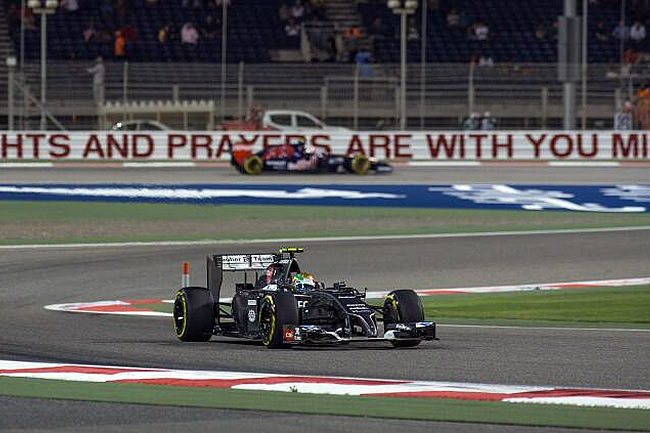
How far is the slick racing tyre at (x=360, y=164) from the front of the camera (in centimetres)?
3481

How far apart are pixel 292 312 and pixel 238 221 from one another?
1487cm

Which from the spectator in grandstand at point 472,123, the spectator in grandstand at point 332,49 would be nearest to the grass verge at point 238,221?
the spectator in grandstand at point 472,123

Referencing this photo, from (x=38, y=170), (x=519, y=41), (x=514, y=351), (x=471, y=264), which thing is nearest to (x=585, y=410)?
(x=514, y=351)

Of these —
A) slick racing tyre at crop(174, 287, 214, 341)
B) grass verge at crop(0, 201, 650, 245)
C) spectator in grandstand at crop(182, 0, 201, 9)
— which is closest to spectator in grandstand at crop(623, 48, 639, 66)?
spectator in grandstand at crop(182, 0, 201, 9)

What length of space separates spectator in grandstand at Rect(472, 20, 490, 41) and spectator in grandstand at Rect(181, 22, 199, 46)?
907cm

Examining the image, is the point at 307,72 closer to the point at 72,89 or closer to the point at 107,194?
the point at 72,89

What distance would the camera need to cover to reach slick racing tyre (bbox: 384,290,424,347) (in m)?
A: 11.4

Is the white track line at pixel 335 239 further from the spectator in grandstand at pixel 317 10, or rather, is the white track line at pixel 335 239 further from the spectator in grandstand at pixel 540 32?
the spectator in grandstand at pixel 317 10

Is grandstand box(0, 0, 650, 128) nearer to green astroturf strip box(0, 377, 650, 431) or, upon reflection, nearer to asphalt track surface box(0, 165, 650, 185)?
asphalt track surface box(0, 165, 650, 185)

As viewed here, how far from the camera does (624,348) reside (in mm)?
11258

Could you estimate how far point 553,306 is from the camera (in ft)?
50.3

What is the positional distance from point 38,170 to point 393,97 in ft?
33.3

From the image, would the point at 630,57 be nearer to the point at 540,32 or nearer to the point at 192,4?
the point at 540,32

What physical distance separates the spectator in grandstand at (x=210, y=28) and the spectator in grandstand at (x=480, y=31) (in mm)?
8308
